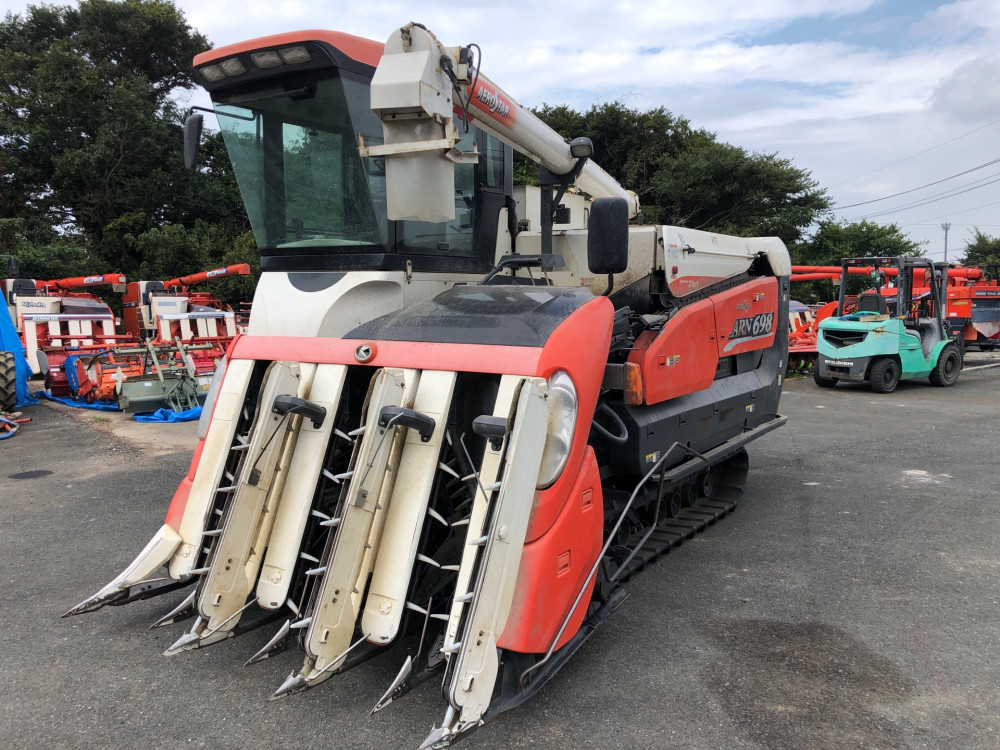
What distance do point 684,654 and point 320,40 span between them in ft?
10.8

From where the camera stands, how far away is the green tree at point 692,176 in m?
23.4

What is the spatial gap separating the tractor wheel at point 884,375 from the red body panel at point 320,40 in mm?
11251

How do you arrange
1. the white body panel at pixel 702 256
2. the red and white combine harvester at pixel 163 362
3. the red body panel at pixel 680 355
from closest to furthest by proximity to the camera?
the red body panel at pixel 680 355 < the white body panel at pixel 702 256 < the red and white combine harvester at pixel 163 362

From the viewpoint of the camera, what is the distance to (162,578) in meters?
A: 3.28

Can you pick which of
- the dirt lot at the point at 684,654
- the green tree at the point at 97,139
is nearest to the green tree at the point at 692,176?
the green tree at the point at 97,139

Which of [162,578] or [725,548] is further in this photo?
[725,548]

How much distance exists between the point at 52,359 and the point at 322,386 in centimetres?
1153

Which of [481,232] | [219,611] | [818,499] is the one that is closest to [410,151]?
[481,232]

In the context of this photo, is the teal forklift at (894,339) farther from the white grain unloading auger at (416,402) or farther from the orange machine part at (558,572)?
the orange machine part at (558,572)

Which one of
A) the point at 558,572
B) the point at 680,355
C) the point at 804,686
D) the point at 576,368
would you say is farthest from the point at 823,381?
the point at 558,572

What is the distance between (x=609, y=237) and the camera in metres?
3.38

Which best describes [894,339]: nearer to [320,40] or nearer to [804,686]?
[804,686]

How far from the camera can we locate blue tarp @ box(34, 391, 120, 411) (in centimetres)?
1054

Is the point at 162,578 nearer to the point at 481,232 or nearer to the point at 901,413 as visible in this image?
the point at 481,232
